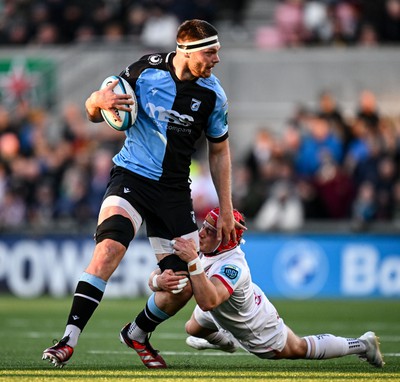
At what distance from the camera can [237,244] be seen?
8.44 metres

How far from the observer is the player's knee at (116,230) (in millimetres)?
8070

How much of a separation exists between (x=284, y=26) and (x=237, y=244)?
47.7ft

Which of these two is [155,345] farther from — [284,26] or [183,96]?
[284,26]

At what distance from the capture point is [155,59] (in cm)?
868

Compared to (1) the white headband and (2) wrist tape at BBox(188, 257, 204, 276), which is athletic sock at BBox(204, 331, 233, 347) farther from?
(1) the white headband

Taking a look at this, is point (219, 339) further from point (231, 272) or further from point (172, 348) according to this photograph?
point (172, 348)

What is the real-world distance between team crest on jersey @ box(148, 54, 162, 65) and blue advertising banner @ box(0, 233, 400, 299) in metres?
9.54

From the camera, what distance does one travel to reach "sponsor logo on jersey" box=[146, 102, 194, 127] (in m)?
8.49

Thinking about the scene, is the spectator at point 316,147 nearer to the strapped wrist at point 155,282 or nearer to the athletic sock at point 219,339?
the athletic sock at point 219,339

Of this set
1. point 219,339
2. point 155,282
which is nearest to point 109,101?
point 155,282

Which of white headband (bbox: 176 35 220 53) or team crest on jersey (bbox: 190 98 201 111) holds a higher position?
white headband (bbox: 176 35 220 53)

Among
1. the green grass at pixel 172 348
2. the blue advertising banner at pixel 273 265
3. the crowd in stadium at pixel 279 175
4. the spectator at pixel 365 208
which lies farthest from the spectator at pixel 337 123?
the green grass at pixel 172 348

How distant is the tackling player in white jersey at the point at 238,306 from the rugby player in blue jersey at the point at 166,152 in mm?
131

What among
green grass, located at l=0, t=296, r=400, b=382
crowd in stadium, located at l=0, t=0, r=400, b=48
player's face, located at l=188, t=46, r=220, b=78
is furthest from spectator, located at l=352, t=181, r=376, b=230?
player's face, located at l=188, t=46, r=220, b=78
